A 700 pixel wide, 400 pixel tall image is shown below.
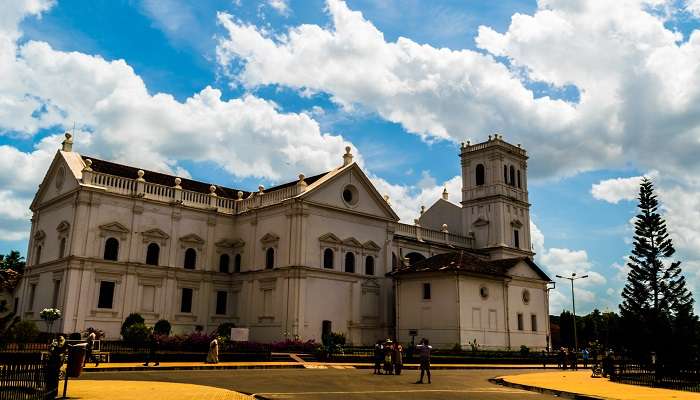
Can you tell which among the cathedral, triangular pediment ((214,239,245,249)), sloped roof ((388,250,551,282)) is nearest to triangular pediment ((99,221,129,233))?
the cathedral

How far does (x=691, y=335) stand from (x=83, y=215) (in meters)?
37.4

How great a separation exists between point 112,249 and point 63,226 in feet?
12.7

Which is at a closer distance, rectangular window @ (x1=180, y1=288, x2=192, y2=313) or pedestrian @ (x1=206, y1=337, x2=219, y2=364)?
pedestrian @ (x1=206, y1=337, x2=219, y2=364)

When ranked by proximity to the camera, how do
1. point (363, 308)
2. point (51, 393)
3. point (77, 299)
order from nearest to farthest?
point (51, 393) < point (77, 299) < point (363, 308)

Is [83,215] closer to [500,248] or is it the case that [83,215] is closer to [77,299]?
[77,299]

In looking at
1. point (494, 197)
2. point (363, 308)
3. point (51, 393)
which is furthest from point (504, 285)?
point (51, 393)

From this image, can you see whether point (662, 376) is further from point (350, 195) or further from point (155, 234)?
point (155, 234)

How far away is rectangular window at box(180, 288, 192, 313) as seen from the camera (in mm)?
48438

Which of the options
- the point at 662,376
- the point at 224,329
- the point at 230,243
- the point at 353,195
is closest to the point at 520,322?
the point at 353,195

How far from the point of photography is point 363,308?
50812mm

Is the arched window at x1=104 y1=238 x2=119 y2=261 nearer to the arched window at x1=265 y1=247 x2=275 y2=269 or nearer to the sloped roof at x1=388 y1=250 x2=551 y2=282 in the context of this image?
the arched window at x1=265 y1=247 x2=275 y2=269

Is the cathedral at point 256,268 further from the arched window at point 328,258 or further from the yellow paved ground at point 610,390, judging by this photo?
the yellow paved ground at point 610,390

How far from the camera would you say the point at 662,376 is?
24906 millimetres

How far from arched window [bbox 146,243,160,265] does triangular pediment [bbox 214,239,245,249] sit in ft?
→ 17.1
